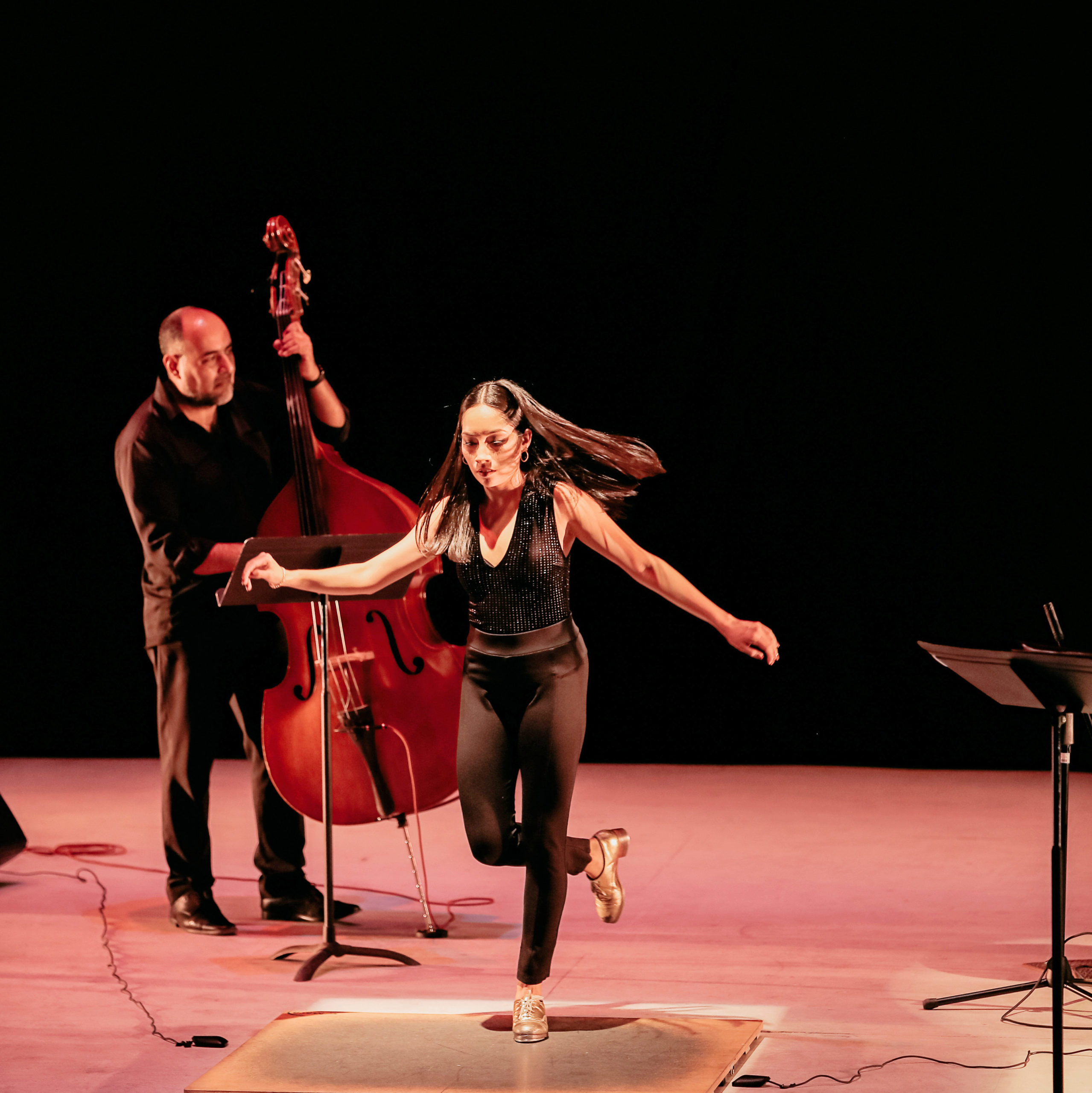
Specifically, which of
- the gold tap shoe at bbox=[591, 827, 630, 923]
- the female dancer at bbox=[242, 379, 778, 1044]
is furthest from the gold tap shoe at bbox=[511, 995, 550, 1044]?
the gold tap shoe at bbox=[591, 827, 630, 923]

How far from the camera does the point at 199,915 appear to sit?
14.5 feet

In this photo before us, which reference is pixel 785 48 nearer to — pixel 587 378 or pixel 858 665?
pixel 587 378

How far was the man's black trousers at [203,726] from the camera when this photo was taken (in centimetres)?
444

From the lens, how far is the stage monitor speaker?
195 inches

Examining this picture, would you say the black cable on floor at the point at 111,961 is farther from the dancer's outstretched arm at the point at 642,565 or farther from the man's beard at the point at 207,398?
the man's beard at the point at 207,398

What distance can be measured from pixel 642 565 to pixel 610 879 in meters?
0.79

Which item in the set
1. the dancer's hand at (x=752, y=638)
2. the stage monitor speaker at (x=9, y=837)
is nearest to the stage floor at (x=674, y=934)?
the stage monitor speaker at (x=9, y=837)

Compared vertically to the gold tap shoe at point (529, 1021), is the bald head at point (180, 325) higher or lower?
higher

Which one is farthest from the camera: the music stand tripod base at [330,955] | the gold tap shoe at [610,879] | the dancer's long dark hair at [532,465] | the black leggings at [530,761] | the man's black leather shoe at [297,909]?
the man's black leather shoe at [297,909]

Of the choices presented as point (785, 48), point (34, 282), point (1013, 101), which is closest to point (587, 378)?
point (785, 48)

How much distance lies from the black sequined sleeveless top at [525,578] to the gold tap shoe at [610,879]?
1.91ft

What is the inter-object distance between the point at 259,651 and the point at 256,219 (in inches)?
112

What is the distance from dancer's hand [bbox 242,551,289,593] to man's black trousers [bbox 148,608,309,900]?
36.8 inches

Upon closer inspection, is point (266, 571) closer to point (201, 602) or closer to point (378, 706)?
point (378, 706)
